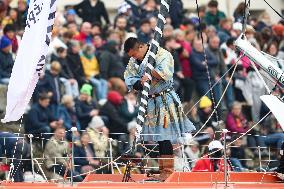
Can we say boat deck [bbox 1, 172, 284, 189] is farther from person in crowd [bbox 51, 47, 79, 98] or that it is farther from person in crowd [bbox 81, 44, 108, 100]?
person in crowd [bbox 81, 44, 108, 100]

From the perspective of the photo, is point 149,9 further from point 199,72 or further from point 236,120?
point 236,120

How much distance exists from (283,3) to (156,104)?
15.8 m

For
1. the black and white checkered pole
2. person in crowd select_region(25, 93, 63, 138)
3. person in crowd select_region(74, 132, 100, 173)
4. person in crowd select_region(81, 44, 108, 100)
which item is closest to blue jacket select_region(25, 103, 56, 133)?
person in crowd select_region(25, 93, 63, 138)

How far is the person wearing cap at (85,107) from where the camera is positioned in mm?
28094

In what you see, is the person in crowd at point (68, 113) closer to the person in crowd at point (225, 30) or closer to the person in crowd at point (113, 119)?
the person in crowd at point (113, 119)

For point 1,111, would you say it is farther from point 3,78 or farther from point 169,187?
point 169,187

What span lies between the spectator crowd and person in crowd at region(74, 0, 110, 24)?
2cm

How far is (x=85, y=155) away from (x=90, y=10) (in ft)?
24.5

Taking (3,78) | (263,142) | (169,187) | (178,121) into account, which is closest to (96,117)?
(3,78)

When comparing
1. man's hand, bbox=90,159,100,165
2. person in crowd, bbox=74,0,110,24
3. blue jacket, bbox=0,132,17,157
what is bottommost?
man's hand, bbox=90,159,100,165

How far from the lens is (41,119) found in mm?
26859

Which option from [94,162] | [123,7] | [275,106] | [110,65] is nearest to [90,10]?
[123,7]

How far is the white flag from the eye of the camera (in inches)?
801

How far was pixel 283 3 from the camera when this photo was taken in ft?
117
